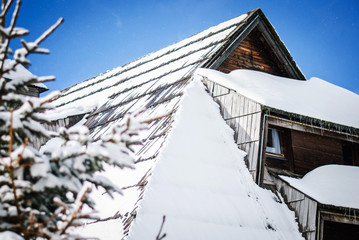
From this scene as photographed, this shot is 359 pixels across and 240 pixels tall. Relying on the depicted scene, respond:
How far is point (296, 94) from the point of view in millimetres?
8945

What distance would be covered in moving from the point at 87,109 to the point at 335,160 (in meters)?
7.62

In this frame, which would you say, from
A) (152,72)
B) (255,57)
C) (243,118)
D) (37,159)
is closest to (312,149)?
(243,118)

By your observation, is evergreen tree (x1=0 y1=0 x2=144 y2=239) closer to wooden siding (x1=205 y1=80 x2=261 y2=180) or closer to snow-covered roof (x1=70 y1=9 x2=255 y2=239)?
snow-covered roof (x1=70 y1=9 x2=255 y2=239)

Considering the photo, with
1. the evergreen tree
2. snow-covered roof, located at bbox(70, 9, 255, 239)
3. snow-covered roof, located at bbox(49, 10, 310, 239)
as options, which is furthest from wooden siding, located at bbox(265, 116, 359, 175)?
the evergreen tree

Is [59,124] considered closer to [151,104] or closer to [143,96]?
[143,96]

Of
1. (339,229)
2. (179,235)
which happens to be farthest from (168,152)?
(339,229)

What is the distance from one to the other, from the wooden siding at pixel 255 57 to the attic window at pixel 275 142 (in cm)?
219

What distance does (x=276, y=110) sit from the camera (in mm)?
7254

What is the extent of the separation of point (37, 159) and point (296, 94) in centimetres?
759

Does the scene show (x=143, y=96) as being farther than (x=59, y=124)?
No

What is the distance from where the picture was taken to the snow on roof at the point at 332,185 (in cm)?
706

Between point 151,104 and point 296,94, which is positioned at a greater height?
point 296,94

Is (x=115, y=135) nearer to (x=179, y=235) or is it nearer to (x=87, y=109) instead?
(x=179, y=235)

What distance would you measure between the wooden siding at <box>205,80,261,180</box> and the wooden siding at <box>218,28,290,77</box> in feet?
5.78
